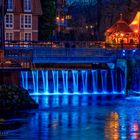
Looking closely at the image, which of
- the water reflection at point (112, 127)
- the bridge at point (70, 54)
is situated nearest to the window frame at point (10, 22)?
the bridge at point (70, 54)

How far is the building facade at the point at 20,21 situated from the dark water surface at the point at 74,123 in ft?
129

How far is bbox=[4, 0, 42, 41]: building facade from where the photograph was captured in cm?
8838

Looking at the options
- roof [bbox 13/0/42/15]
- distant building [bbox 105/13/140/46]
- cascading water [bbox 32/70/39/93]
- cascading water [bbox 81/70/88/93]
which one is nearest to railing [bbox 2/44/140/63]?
cascading water [bbox 32/70/39/93]

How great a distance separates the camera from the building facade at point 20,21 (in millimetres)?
88375

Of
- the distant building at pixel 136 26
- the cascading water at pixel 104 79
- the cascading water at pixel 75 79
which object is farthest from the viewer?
the distant building at pixel 136 26

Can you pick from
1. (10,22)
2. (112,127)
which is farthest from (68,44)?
(112,127)

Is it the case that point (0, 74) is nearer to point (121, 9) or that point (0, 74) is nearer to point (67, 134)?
point (67, 134)

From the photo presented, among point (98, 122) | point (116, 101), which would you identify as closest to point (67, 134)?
point (98, 122)

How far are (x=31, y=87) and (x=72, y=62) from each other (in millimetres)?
6269

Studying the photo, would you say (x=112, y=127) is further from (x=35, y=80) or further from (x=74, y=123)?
(x=35, y=80)

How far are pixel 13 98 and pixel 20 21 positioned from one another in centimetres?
4625

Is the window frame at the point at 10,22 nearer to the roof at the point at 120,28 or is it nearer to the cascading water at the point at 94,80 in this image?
the roof at the point at 120,28

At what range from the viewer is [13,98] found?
44.2m

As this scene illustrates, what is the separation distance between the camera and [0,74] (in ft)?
162
